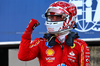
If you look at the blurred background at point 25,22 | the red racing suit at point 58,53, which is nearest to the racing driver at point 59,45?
the red racing suit at point 58,53

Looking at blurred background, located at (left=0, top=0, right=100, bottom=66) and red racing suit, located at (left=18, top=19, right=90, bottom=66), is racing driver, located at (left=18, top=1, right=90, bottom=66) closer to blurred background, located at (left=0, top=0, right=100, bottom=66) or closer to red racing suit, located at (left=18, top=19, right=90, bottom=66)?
red racing suit, located at (left=18, top=19, right=90, bottom=66)

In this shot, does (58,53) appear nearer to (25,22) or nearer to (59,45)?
(59,45)

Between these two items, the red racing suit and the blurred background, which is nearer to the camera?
the red racing suit

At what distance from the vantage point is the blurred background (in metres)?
3.89

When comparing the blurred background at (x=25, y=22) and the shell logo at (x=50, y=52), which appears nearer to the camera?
the shell logo at (x=50, y=52)

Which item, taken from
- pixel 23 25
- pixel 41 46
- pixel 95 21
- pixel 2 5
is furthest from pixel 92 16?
pixel 41 46

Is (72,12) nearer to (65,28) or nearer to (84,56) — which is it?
(65,28)

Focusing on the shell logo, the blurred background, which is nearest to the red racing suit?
the shell logo

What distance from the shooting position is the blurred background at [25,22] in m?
3.89

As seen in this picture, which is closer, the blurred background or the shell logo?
the shell logo

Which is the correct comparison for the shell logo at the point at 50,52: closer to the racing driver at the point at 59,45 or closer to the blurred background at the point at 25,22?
the racing driver at the point at 59,45

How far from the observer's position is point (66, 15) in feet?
7.38

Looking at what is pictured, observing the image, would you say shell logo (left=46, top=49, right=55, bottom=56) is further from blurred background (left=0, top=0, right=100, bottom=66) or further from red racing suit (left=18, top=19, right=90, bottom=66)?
blurred background (left=0, top=0, right=100, bottom=66)

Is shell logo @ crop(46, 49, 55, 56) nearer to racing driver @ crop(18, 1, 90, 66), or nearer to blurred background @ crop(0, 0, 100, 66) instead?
racing driver @ crop(18, 1, 90, 66)
